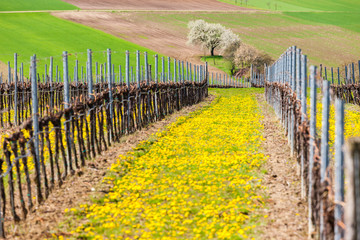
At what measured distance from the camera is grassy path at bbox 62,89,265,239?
8.09 metres

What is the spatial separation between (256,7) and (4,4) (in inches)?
A: 2262

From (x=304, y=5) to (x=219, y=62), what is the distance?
147ft

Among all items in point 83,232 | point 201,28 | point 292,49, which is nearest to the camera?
point 83,232

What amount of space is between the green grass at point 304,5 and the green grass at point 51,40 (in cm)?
5086

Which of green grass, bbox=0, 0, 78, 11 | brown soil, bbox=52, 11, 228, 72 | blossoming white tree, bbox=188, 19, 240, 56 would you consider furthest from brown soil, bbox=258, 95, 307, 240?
green grass, bbox=0, 0, 78, 11

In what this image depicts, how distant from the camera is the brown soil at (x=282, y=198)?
25.8ft

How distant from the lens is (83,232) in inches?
316

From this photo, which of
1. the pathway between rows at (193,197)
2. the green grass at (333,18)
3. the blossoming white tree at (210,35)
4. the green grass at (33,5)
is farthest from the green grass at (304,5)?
the pathway between rows at (193,197)

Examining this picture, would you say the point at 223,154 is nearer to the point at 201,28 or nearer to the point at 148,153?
the point at 148,153

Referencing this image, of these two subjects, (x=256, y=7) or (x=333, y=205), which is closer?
(x=333, y=205)

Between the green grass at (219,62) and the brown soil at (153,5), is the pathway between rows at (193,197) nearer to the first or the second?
the green grass at (219,62)

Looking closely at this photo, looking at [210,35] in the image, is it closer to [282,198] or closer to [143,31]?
[143,31]

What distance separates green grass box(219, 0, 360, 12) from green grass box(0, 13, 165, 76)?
5086cm

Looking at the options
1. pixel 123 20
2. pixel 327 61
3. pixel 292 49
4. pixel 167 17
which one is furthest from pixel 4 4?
pixel 292 49
